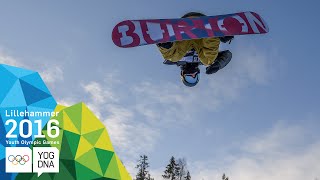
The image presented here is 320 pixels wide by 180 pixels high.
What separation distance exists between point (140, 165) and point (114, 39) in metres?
51.6

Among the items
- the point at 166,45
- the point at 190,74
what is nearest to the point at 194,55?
the point at 190,74

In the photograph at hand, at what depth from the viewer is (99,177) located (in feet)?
89.8

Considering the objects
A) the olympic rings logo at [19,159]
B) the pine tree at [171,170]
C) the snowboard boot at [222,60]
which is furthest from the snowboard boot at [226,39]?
the pine tree at [171,170]

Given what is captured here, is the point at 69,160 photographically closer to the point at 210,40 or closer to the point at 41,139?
the point at 41,139

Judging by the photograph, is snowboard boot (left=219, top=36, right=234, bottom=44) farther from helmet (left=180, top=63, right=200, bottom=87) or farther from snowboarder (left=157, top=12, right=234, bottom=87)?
helmet (left=180, top=63, right=200, bottom=87)

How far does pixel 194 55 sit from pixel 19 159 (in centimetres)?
1422

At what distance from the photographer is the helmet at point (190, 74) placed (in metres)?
12.8

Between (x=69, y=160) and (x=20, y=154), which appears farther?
(x=69, y=160)

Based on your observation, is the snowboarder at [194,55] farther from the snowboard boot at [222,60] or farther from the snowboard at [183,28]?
the snowboard at [183,28]

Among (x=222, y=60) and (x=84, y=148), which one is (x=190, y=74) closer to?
(x=222, y=60)

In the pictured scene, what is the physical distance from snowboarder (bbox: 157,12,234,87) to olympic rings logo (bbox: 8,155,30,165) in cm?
1298

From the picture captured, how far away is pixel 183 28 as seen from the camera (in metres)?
11.0

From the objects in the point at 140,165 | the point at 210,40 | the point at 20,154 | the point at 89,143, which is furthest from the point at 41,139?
the point at 140,165

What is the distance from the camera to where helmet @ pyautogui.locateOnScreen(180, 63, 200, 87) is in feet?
42.1
